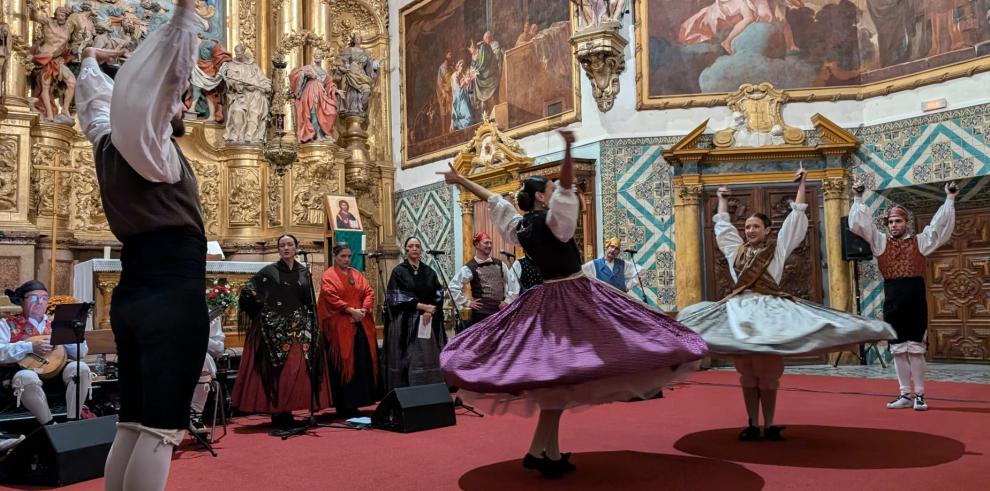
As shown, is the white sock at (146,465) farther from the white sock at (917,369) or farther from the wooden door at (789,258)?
the wooden door at (789,258)

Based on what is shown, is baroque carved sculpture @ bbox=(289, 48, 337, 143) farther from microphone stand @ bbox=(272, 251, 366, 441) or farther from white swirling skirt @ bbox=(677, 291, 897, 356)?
white swirling skirt @ bbox=(677, 291, 897, 356)

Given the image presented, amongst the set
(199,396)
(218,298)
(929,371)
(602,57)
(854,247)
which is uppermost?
(602,57)

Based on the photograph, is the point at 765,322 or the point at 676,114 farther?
the point at 676,114

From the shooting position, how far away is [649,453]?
4.49m

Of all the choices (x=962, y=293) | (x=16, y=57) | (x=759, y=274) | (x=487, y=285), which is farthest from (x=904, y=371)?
(x=16, y=57)

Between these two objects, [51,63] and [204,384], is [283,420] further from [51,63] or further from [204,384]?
[51,63]

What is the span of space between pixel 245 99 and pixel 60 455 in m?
9.76

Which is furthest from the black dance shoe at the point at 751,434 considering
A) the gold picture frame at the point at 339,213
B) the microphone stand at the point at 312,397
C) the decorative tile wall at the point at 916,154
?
the gold picture frame at the point at 339,213

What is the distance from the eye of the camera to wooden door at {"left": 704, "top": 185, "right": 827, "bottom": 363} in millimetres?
10453

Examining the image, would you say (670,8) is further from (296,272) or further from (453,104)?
(296,272)

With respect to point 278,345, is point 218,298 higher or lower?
higher

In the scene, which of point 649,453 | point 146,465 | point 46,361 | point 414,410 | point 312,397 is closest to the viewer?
point 146,465

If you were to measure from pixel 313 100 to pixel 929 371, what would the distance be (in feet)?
33.7

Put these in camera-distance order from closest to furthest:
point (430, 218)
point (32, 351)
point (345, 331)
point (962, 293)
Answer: point (32, 351) < point (345, 331) < point (962, 293) < point (430, 218)
